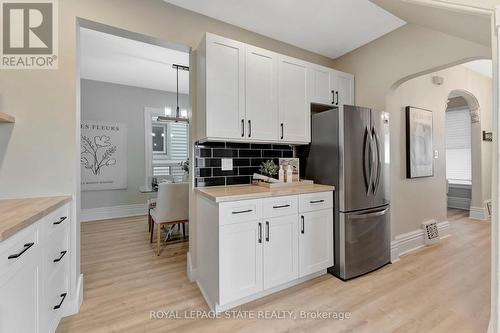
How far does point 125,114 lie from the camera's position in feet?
15.8

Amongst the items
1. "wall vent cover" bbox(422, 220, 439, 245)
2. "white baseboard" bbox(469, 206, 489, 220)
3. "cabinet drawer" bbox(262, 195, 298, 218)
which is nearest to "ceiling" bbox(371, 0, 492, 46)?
"cabinet drawer" bbox(262, 195, 298, 218)

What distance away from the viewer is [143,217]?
15.5ft

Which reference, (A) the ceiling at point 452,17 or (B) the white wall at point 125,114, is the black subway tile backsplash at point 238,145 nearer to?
(A) the ceiling at point 452,17

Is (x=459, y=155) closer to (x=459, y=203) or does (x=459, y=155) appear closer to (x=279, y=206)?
(x=459, y=203)

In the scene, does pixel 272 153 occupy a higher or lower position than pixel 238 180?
higher

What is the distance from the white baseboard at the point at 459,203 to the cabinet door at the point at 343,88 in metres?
4.56

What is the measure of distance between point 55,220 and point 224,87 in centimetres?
168

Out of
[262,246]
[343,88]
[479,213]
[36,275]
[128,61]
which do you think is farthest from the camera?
[479,213]

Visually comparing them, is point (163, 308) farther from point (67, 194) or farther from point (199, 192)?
point (67, 194)

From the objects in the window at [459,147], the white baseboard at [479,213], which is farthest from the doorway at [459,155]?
the white baseboard at [479,213]

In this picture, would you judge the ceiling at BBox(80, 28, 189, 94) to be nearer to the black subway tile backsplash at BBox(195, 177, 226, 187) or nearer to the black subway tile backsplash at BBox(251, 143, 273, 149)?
the black subway tile backsplash at BBox(251, 143, 273, 149)

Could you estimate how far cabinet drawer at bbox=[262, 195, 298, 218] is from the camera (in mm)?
1945

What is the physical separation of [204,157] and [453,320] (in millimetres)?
2529

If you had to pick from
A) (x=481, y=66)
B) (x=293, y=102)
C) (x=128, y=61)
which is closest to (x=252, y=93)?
(x=293, y=102)
